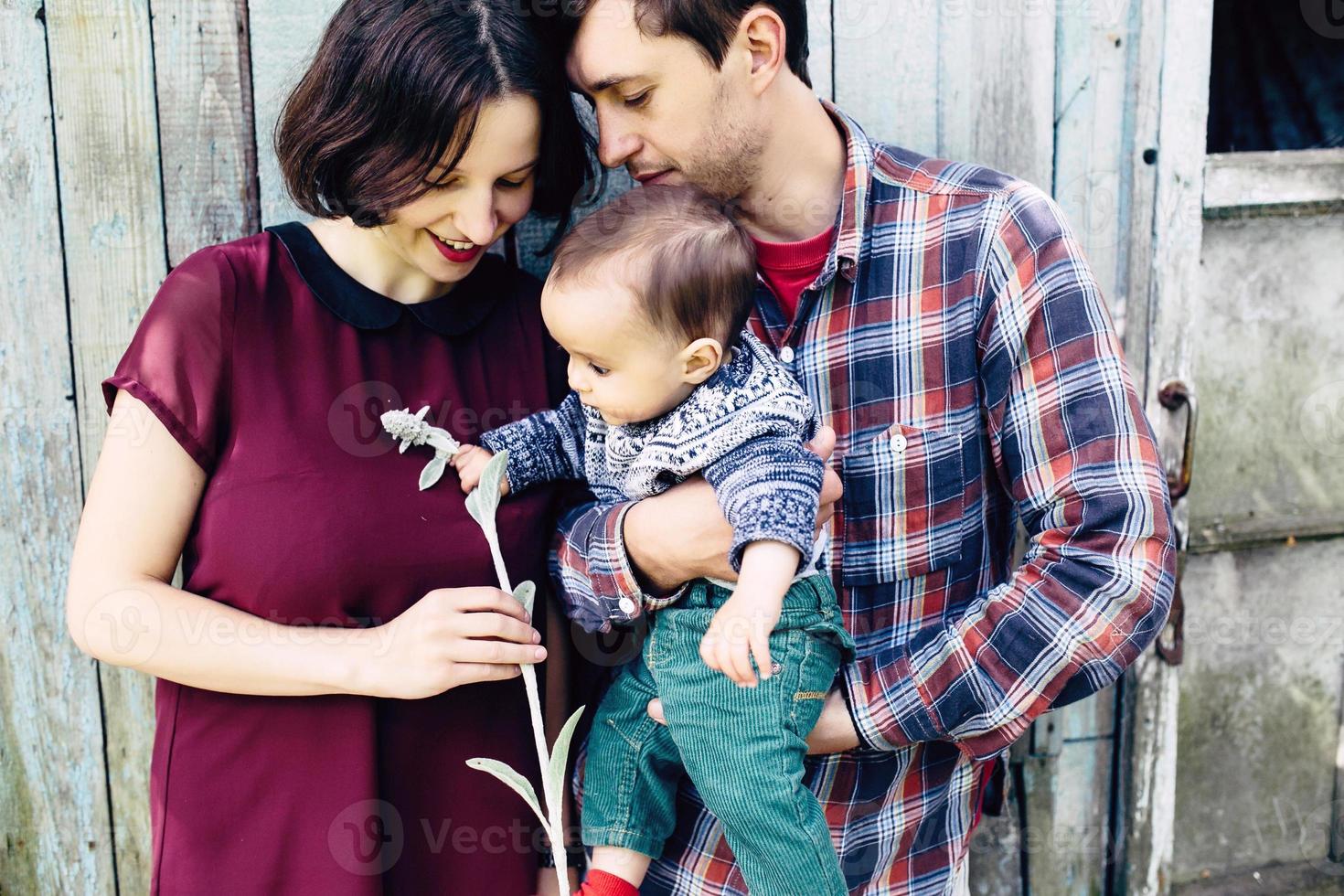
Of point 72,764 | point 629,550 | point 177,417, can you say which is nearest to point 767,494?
point 629,550

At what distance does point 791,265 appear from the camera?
160 cm

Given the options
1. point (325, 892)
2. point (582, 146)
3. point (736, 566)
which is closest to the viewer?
point (736, 566)

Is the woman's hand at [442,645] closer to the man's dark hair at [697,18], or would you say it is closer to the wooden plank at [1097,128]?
the man's dark hair at [697,18]

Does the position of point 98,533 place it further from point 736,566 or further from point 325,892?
point 736,566

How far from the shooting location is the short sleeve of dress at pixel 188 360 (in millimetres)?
1332

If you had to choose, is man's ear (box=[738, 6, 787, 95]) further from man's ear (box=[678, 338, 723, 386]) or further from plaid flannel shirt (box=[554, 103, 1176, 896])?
man's ear (box=[678, 338, 723, 386])

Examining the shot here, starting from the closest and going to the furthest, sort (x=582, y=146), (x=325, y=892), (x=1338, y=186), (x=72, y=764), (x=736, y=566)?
1. (x=736, y=566)
2. (x=325, y=892)
3. (x=582, y=146)
4. (x=72, y=764)
5. (x=1338, y=186)

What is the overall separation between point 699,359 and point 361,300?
481 millimetres

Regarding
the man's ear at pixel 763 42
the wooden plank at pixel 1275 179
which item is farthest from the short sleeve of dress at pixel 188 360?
the wooden plank at pixel 1275 179

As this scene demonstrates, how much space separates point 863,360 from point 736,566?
0.40m

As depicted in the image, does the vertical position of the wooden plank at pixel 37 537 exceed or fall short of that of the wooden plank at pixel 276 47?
it falls short

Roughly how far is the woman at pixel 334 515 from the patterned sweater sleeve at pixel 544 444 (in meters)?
0.05

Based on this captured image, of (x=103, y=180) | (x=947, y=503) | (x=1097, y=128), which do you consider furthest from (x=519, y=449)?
(x=1097, y=128)

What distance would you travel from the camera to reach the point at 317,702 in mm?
1412
